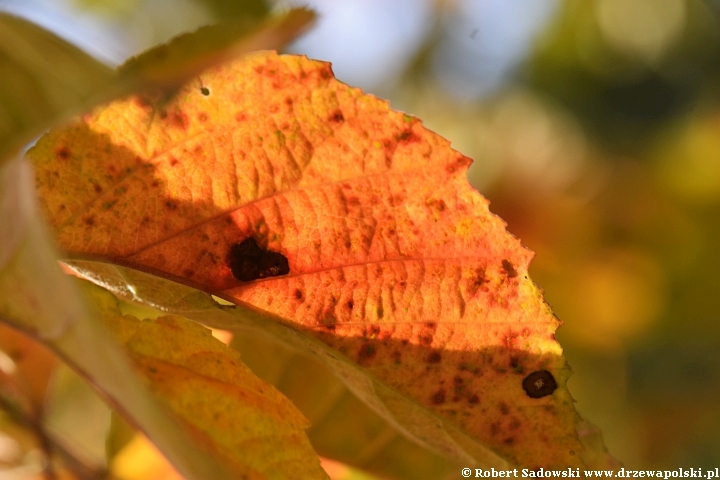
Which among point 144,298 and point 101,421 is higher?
point 144,298

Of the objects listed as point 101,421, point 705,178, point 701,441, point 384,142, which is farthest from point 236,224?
point 701,441

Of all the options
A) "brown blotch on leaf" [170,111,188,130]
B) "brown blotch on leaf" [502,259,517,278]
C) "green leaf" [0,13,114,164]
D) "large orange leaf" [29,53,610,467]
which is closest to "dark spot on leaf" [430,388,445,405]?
"large orange leaf" [29,53,610,467]

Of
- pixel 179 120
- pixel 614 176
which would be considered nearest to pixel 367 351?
pixel 179 120

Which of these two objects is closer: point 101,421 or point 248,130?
point 248,130

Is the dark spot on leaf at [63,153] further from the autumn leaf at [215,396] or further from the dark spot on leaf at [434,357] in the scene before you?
the dark spot on leaf at [434,357]

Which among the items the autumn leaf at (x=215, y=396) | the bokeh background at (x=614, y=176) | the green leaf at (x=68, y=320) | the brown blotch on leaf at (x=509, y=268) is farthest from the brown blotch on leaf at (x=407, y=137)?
the bokeh background at (x=614, y=176)

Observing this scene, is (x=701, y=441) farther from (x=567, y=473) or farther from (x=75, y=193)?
(x=75, y=193)
